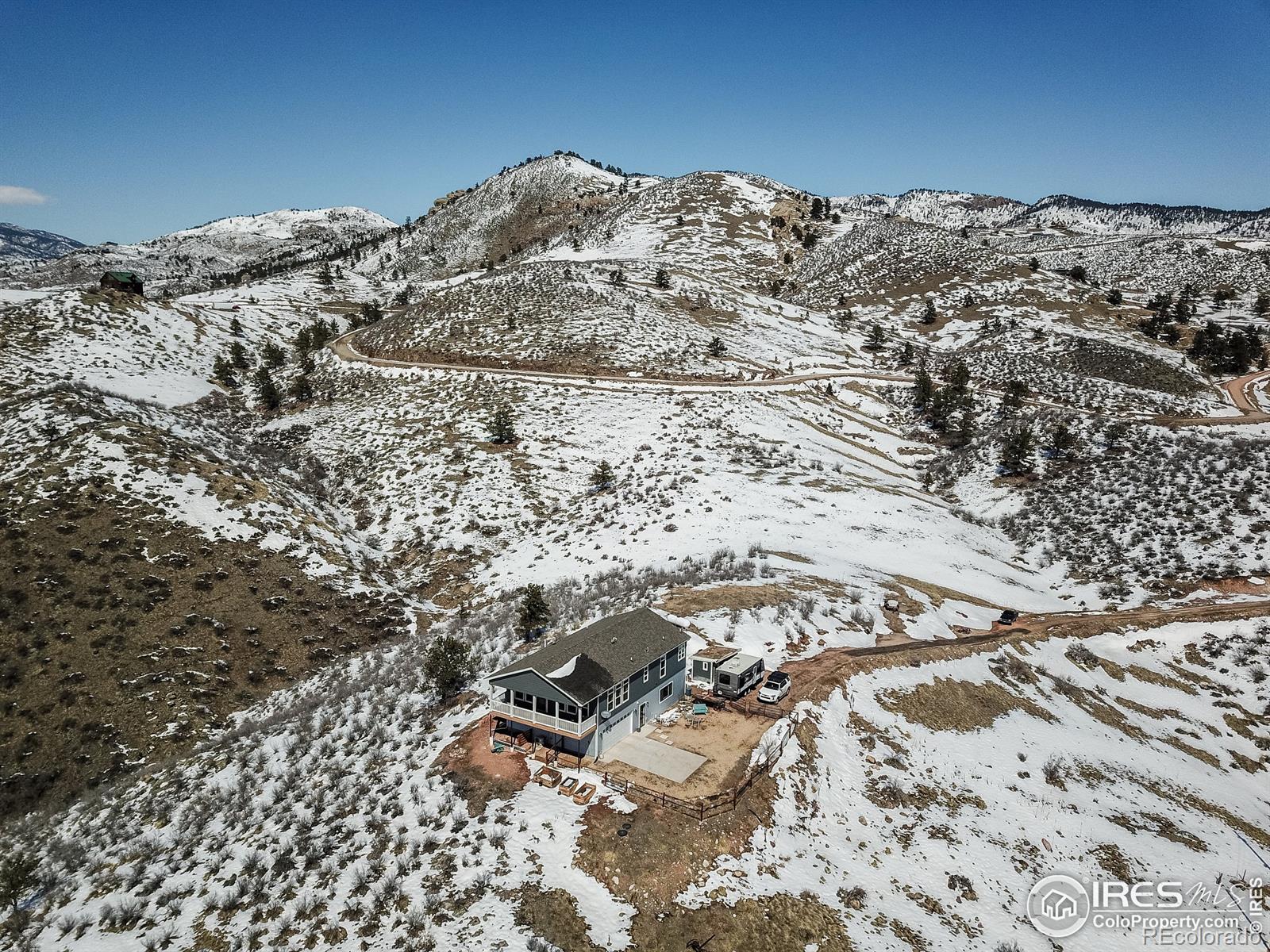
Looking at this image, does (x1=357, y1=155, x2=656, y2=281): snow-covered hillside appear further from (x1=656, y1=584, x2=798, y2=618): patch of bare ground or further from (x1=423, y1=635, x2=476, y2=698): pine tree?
(x1=423, y1=635, x2=476, y2=698): pine tree

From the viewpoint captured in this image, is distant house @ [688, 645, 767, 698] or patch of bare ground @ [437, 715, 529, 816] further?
distant house @ [688, 645, 767, 698]

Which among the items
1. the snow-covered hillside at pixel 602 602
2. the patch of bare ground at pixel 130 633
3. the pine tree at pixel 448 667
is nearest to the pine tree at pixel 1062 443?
the snow-covered hillside at pixel 602 602

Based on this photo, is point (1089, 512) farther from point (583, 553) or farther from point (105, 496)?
point (105, 496)

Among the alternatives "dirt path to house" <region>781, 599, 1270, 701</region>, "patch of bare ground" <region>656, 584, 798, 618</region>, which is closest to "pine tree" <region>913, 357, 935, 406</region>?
"dirt path to house" <region>781, 599, 1270, 701</region>

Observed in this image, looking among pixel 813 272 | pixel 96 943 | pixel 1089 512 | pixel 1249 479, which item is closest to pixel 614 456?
pixel 1089 512

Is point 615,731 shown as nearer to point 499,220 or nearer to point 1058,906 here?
point 1058,906

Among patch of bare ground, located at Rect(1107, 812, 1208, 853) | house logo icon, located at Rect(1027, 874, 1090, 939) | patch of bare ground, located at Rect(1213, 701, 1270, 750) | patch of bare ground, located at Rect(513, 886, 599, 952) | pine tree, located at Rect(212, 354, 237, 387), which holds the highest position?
pine tree, located at Rect(212, 354, 237, 387)
